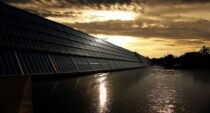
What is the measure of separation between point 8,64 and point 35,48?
10.9 metres

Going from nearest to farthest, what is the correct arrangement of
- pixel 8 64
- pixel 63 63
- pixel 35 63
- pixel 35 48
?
pixel 8 64
pixel 35 63
pixel 35 48
pixel 63 63

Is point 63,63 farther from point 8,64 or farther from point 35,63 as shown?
point 8,64

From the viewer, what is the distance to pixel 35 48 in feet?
149

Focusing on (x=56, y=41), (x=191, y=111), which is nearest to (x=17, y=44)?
(x=56, y=41)

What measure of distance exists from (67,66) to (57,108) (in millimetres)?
29345

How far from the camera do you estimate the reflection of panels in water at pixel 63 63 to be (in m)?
47.7

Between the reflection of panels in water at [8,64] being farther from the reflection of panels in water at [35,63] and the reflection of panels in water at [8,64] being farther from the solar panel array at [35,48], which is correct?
the reflection of panels in water at [35,63]

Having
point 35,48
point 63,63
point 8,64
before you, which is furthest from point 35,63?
point 63,63

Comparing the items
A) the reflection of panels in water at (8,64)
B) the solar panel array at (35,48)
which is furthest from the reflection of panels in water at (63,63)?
the reflection of panels in water at (8,64)

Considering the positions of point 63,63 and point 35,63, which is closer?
point 35,63

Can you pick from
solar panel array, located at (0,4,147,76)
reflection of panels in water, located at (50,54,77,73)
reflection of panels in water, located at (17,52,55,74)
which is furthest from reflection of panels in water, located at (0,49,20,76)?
reflection of panels in water, located at (50,54,77,73)

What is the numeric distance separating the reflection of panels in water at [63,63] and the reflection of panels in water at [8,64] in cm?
1033

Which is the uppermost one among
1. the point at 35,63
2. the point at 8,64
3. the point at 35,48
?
the point at 35,48

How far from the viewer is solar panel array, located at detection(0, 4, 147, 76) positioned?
37406mm
